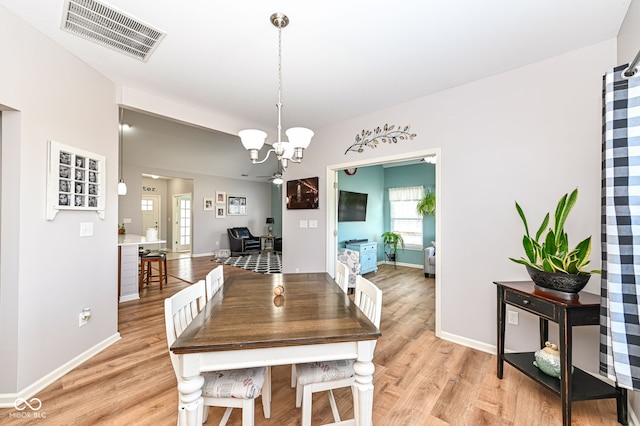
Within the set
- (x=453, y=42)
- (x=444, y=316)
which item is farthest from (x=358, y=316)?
(x=453, y=42)

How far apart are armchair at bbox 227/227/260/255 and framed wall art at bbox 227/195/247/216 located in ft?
2.09

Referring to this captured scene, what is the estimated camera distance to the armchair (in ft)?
26.5

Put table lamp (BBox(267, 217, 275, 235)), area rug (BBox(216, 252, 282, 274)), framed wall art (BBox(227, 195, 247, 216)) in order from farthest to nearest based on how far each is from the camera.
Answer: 1. table lamp (BBox(267, 217, 275, 235))
2. framed wall art (BBox(227, 195, 247, 216))
3. area rug (BBox(216, 252, 282, 274))

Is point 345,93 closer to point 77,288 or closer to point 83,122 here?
point 83,122

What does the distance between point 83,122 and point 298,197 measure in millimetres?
2619

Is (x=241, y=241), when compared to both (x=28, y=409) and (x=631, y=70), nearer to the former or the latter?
(x=28, y=409)

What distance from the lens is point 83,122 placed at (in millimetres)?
2221

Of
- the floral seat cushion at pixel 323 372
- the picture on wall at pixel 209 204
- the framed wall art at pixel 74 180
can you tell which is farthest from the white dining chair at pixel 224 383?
the picture on wall at pixel 209 204

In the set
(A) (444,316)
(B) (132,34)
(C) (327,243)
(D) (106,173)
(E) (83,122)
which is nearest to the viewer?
(B) (132,34)

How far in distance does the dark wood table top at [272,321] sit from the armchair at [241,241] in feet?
21.2

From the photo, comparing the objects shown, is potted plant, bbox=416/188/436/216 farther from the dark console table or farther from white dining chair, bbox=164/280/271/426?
white dining chair, bbox=164/280/271/426

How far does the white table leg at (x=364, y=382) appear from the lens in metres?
1.21

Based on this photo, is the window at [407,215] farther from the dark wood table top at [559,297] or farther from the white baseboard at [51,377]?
the white baseboard at [51,377]

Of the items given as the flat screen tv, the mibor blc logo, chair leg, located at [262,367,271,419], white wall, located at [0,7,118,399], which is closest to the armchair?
the flat screen tv
